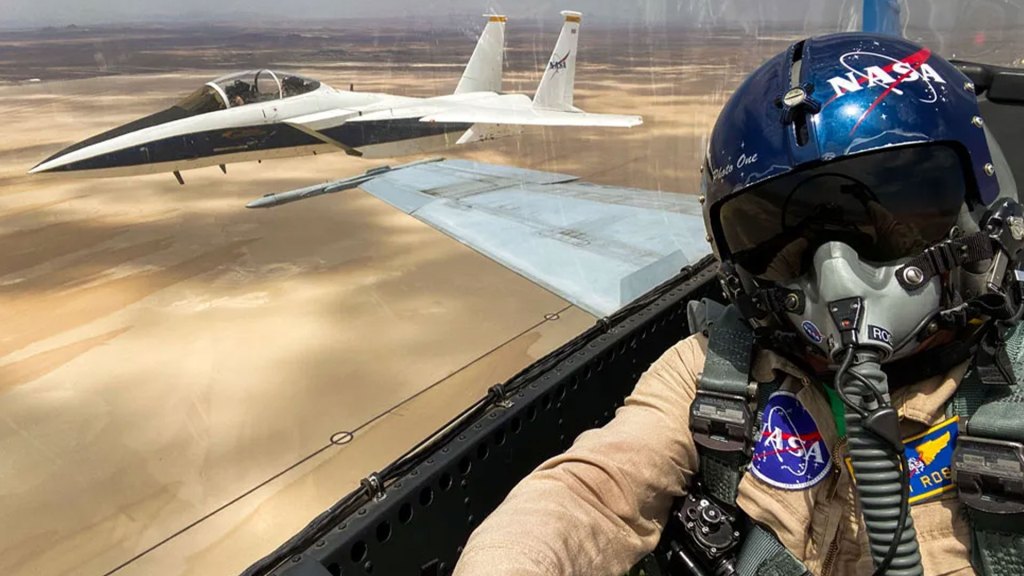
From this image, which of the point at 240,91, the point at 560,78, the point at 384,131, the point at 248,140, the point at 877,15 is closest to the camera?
the point at 877,15

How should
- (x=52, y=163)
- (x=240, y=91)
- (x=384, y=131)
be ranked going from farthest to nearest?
(x=384, y=131), (x=240, y=91), (x=52, y=163)

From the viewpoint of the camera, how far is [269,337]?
13.2 feet

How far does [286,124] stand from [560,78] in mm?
4126

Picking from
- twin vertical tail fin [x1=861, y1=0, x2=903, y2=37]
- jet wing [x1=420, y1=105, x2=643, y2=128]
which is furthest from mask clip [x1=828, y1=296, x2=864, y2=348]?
jet wing [x1=420, y1=105, x2=643, y2=128]

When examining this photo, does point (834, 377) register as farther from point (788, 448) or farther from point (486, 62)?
point (486, 62)

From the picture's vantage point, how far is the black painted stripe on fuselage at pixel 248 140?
5.57m

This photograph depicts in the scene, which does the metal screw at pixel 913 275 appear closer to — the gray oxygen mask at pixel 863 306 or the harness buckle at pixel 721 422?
the gray oxygen mask at pixel 863 306

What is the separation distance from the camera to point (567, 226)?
3486 millimetres

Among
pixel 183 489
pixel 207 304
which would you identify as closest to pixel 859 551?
pixel 183 489

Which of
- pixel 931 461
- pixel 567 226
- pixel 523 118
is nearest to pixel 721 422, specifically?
pixel 931 461

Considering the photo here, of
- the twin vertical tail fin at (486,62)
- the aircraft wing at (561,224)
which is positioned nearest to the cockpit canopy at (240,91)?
the aircraft wing at (561,224)

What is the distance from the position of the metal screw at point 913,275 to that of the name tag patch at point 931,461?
7.2 inches

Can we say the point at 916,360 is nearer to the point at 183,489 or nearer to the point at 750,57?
the point at 183,489

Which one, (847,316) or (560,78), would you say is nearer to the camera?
(847,316)
